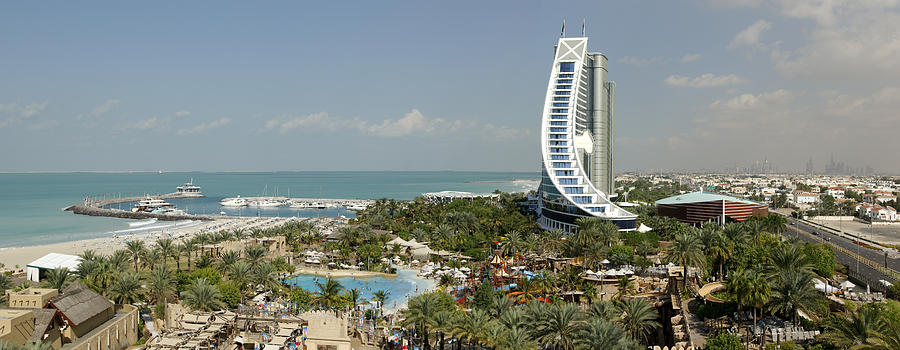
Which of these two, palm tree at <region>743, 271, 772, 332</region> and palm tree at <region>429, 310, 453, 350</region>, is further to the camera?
palm tree at <region>429, 310, 453, 350</region>

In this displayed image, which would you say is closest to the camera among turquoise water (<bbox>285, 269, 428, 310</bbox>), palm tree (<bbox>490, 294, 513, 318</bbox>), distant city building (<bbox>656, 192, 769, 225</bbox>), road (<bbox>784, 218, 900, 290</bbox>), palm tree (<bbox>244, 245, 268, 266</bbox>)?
palm tree (<bbox>490, 294, 513, 318</bbox>)

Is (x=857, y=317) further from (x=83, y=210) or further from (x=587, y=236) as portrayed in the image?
(x=83, y=210)

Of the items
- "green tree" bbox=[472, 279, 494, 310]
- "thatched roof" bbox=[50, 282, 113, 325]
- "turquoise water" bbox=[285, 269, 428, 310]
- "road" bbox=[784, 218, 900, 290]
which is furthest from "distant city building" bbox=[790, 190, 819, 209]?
"thatched roof" bbox=[50, 282, 113, 325]

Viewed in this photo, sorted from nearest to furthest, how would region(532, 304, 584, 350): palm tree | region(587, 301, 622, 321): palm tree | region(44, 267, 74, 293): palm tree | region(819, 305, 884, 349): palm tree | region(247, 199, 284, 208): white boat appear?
region(819, 305, 884, 349): palm tree < region(532, 304, 584, 350): palm tree < region(587, 301, 622, 321): palm tree < region(44, 267, 74, 293): palm tree < region(247, 199, 284, 208): white boat

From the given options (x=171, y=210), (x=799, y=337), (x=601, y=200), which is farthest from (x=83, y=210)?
(x=799, y=337)

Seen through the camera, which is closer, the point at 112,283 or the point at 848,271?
the point at 112,283

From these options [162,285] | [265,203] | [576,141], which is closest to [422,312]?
[162,285]

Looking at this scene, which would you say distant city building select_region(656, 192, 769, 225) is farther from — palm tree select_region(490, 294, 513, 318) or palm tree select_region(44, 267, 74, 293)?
palm tree select_region(44, 267, 74, 293)
